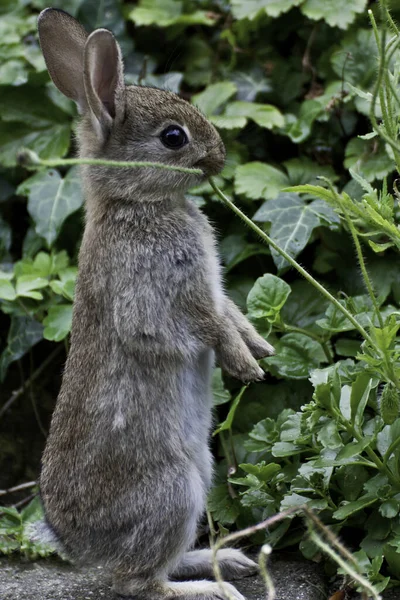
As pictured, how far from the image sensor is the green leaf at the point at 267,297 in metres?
4.06

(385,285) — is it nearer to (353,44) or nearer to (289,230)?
(289,230)

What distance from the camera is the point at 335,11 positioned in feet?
18.0

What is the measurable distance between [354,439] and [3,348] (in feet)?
9.00

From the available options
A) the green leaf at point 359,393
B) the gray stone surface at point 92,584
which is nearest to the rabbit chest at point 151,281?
the green leaf at point 359,393

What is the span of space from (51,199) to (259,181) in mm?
1264

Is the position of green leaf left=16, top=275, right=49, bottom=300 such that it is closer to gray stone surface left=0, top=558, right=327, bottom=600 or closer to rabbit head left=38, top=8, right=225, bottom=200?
rabbit head left=38, top=8, right=225, bottom=200

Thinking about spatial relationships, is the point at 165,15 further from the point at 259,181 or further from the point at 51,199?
the point at 259,181

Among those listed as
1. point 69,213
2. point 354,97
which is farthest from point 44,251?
point 354,97

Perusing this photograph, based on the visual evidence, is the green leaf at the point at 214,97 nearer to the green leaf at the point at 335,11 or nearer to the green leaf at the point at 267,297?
the green leaf at the point at 335,11

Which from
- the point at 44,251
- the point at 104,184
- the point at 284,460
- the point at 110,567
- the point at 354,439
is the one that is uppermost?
the point at 104,184

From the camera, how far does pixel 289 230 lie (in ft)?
15.5

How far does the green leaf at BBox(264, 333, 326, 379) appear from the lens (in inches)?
167

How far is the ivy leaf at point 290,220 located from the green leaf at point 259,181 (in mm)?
75

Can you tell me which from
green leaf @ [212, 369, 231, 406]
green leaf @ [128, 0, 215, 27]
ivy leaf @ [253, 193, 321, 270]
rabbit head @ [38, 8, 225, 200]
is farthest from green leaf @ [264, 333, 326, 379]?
green leaf @ [128, 0, 215, 27]
